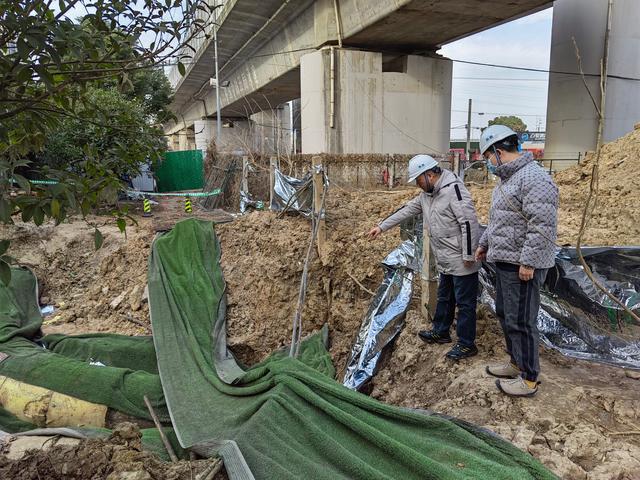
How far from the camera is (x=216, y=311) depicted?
589cm

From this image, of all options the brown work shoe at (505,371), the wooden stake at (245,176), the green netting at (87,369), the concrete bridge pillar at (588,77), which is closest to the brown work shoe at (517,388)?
the brown work shoe at (505,371)

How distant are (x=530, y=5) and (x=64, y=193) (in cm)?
1156

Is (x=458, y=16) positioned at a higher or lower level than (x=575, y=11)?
lower

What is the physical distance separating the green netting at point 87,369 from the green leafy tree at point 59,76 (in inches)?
87.4

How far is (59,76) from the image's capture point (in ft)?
6.33

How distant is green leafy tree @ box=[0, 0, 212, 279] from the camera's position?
1.39 metres

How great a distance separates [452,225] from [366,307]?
216 centimetres

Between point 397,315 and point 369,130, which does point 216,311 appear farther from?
point 369,130

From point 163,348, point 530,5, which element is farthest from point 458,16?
point 163,348

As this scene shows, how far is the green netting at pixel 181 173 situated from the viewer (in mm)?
20578

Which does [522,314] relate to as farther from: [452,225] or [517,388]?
[452,225]

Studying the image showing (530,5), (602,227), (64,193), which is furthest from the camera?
(530,5)

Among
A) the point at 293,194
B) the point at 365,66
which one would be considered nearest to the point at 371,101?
the point at 365,66

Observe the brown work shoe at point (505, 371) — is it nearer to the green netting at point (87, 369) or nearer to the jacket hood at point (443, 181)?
the jacket hood at point (443, 181)
